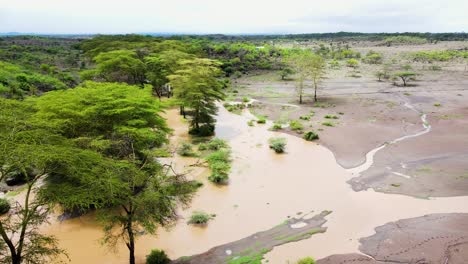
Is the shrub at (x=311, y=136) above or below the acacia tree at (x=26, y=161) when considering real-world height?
below

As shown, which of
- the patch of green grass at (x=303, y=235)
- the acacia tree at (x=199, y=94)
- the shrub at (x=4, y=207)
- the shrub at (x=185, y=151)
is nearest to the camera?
the patch of green grass at (x=303, y=235)

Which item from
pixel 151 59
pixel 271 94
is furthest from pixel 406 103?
pixel 151 59

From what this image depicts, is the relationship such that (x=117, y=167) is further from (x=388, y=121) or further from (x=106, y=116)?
(x=388, y=121)

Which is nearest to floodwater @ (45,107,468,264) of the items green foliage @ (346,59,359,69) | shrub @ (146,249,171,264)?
shrub @ (146,249,171,264)

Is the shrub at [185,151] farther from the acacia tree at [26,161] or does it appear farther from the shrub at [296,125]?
the acacia tree at [26,161]

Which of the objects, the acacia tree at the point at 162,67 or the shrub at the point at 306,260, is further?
the acacia tree at the point at 162,67

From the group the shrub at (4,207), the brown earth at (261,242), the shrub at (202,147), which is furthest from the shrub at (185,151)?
the shrub at (4,207)

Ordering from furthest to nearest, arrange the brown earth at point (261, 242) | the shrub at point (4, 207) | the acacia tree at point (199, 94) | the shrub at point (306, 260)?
the acacia tree at point (199, 94) → the shrub at point (4, 207) → the brown earth at point (261, 242) → the shrub at point (306, 260)

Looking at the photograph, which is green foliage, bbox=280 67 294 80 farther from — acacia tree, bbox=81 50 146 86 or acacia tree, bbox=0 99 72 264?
acacia tree, bbox=0 99 72 264
